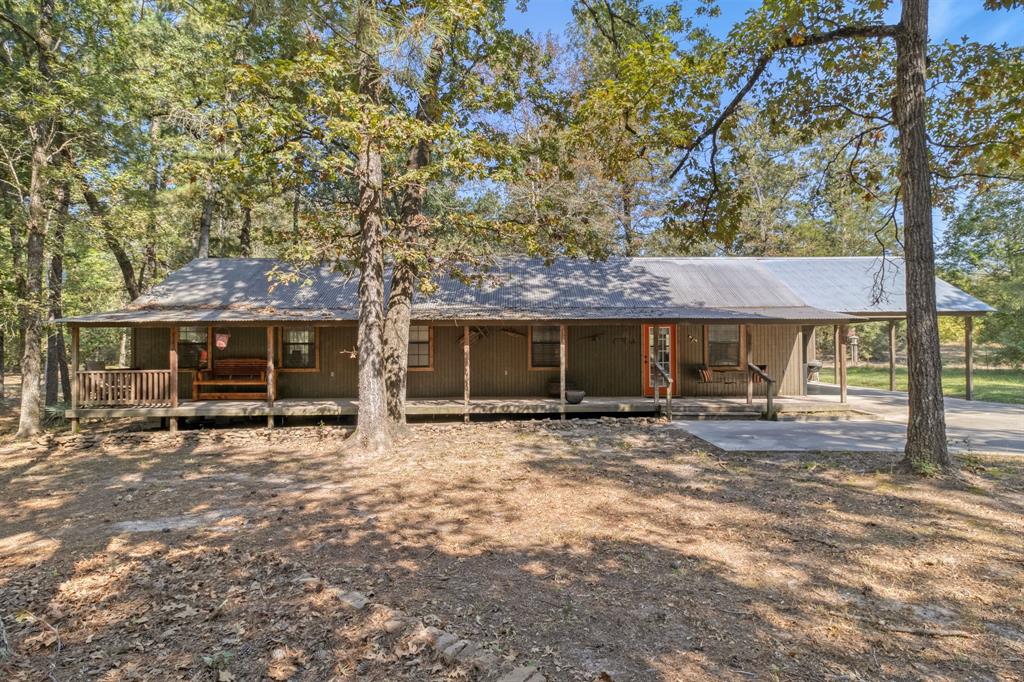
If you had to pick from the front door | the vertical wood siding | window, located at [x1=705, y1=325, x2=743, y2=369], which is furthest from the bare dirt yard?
window, located at [x1=705, y1=325, x2=743, y2=369]

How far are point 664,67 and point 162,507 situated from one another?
9.10 m

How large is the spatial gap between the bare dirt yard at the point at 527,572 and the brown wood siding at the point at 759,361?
597cm

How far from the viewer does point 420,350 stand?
532 inches

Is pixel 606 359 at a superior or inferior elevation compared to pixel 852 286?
inferior

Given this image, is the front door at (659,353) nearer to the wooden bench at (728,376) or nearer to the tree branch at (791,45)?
the wooden bench at (728,376)

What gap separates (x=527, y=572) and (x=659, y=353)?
1023cm

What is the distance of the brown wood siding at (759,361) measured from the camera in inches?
537

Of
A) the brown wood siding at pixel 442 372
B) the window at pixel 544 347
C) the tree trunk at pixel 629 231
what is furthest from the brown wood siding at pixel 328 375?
the tree trunk at pixel 629 231

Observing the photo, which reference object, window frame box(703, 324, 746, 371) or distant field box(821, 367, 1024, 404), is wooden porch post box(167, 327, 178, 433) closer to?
window frame box(703, 324, 746, 371)

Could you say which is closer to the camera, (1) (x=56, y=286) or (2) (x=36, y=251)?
(2) (x=36, y=251)

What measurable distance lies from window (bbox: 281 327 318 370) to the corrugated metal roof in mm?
13293

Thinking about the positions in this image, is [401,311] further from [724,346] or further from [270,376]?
[724,346]

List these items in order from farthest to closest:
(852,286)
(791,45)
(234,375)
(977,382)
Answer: (977,382) < (852,286) < (234,375) < (791,45)

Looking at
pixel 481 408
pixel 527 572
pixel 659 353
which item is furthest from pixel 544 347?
pixel 527 572
